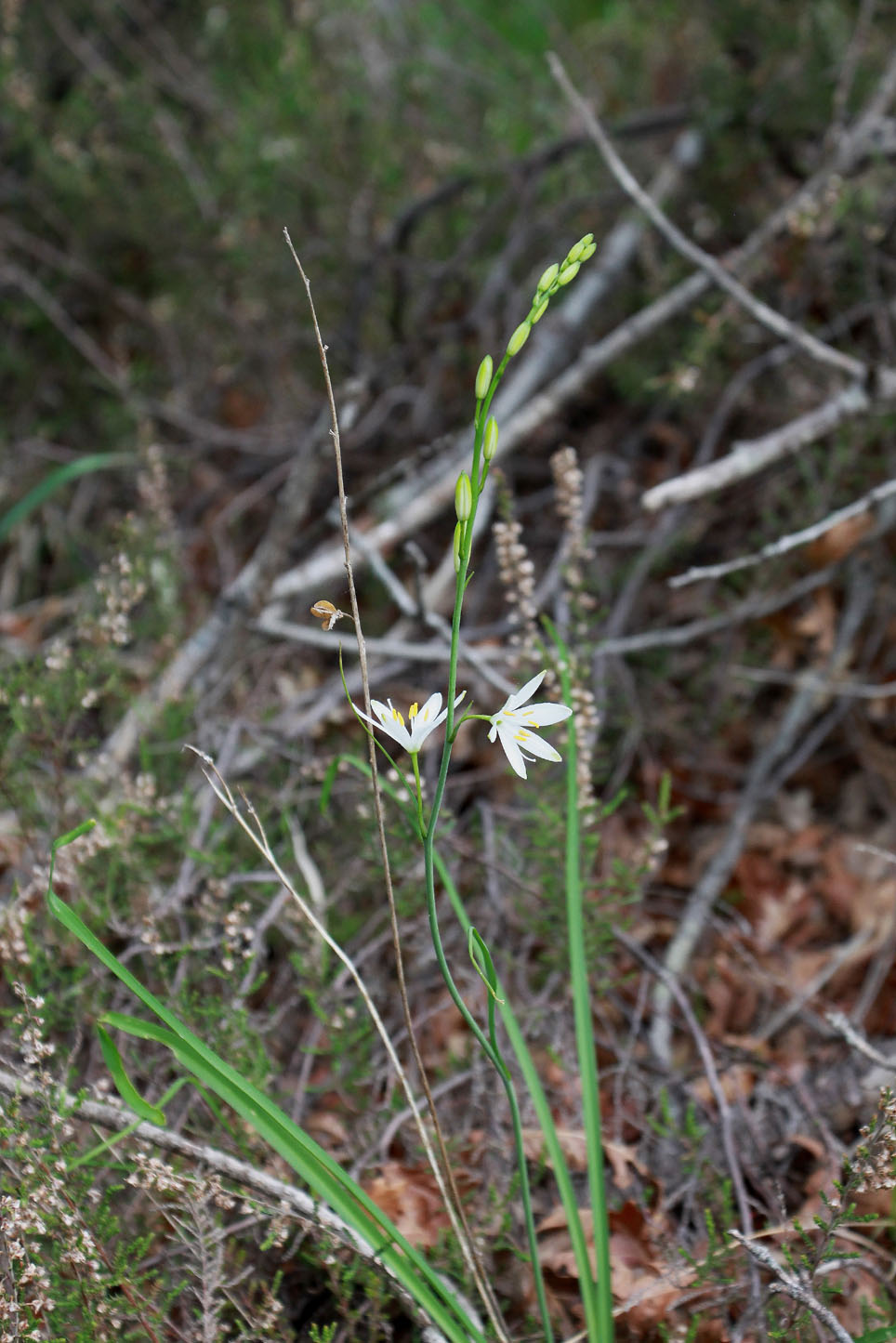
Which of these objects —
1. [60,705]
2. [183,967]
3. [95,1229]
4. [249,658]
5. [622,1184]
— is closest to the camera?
[95,1229]

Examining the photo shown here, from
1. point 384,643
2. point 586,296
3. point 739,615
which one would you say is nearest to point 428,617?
point 384,643

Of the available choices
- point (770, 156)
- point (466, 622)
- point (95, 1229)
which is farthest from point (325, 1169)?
point (770, 156)

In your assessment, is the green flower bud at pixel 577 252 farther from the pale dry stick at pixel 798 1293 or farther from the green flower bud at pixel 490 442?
the pale dry stick at pixel 798 1293

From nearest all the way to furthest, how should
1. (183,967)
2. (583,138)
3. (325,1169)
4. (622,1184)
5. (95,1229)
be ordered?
1. (325,1169)
2. (95,1229)
3. (622,1184)
4. (183,967)
5. (583,138)

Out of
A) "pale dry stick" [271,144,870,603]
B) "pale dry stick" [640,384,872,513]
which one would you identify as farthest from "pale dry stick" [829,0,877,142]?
"pale dry stick" [640,384,872,513]

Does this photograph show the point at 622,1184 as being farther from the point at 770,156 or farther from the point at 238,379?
the point at 238,379

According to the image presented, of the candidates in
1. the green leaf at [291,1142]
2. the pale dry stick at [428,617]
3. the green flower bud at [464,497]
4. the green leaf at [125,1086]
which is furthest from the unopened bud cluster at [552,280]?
the green leaf at [125,1086]
